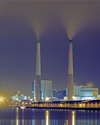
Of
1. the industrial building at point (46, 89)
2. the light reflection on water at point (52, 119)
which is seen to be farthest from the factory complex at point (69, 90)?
the light reflection on water at point (52, 119)

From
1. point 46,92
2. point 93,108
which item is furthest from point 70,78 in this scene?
point 46,92

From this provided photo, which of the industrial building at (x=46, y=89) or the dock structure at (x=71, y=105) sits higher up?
the industrial building at (x=46, y=89)

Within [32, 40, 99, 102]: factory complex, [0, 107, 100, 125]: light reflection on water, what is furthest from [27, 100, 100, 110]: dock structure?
[0, 107, 100, 125]: light reflection on water

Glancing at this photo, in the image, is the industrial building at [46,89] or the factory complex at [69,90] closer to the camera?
the factory complex at [69,90]

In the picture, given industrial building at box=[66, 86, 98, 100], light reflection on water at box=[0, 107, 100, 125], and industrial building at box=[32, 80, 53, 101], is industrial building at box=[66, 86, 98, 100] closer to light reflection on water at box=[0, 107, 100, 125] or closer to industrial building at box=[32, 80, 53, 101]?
industrial building at box=[32, 80, 53, 101]

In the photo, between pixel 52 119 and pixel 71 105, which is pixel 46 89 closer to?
pixel 71 105

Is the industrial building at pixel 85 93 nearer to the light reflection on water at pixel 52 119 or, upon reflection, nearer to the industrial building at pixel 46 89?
the industrial building at pixel 46 89

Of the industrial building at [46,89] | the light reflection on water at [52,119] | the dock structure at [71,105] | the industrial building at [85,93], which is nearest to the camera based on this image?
the light reflection on water at [52,119]

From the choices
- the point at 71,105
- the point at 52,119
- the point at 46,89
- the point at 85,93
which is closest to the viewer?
the point at 52,119

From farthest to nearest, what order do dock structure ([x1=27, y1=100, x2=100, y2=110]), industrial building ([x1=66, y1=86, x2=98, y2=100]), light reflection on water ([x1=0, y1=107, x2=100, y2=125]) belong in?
1. industrial building ([x1=66, y1=86, x2=98, y2=100])
2. dock structure ([x1=27, y1=100, x2=100, y2=110])
3. light reflection on water ([x1=0, y1=107, x2=100, y2=125])

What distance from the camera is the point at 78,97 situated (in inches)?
6836

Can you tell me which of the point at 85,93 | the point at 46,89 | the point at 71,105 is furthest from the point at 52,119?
the point at 46,89

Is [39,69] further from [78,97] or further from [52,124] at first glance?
[52,124]

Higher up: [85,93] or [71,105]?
[85,93]
